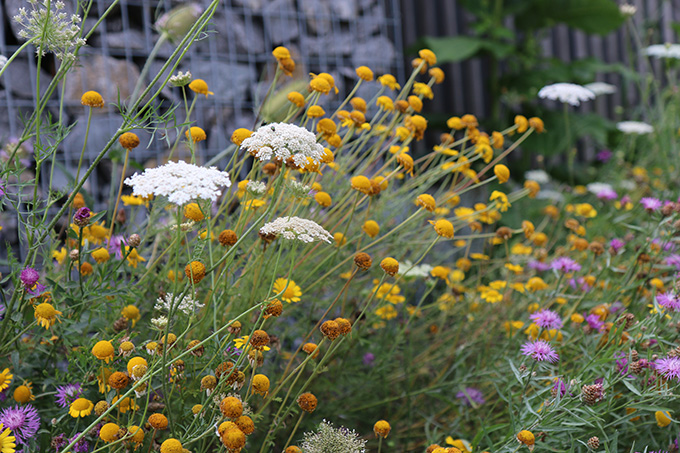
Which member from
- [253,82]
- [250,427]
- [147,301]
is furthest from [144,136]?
[250,427]

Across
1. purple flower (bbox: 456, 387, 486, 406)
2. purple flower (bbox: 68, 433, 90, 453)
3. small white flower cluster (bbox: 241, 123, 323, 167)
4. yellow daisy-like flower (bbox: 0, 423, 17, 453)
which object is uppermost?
small white flower cluster (bbox: 241, 123, 323, 167)

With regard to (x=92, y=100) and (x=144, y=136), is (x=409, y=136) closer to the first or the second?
(x=92, y=100)

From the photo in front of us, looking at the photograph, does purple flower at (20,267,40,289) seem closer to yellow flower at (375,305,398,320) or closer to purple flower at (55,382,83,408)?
purple flower at (55,382,83,408)

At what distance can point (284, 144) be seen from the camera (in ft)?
2.50

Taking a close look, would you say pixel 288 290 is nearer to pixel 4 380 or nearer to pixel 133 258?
pixel 133 258

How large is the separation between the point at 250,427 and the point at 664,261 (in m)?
1.03

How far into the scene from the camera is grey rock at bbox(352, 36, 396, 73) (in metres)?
2.75

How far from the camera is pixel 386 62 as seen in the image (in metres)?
2.80

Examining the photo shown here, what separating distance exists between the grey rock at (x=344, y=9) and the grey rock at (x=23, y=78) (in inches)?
49.3

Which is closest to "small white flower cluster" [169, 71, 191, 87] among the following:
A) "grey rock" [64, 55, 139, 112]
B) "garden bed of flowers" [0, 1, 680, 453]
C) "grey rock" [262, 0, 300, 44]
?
"garden bed of flowers" [0, 1, 680, 453]

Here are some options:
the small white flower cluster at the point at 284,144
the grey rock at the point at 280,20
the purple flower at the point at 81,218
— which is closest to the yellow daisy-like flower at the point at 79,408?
the purple flower at the point at 81,218

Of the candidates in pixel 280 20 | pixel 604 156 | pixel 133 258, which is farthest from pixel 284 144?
pixel 604 156

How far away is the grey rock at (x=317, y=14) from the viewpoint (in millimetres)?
2627

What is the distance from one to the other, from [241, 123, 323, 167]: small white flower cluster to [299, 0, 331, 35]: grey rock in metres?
2.00
